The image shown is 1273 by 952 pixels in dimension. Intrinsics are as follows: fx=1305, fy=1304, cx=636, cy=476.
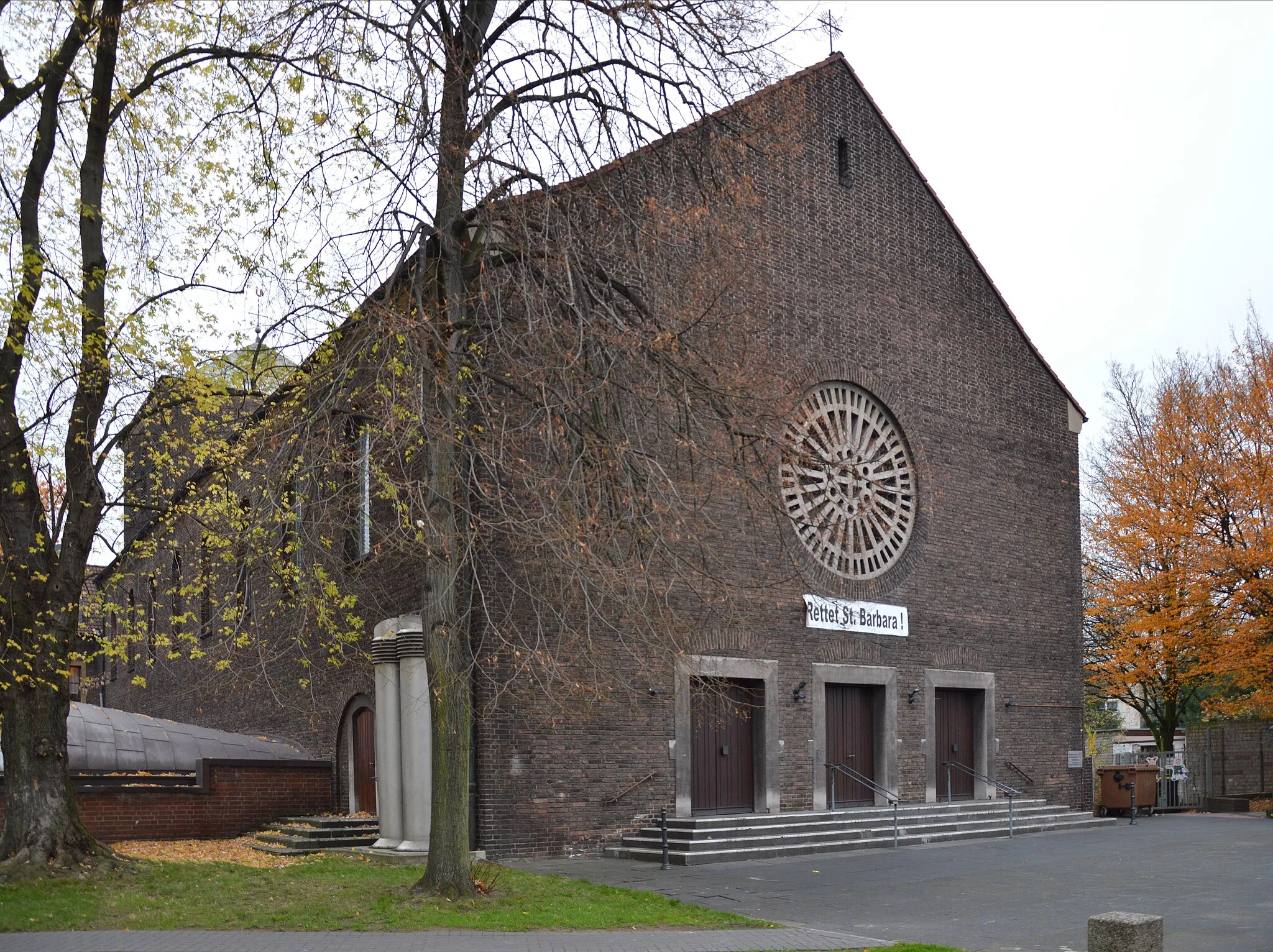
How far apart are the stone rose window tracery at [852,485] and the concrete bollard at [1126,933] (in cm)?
1207

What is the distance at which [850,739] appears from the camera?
21578 millimetres

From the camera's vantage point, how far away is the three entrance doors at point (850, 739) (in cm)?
2120

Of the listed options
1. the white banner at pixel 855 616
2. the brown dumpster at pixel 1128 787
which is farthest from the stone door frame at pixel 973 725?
the brown dumpster at pixel 1128 787

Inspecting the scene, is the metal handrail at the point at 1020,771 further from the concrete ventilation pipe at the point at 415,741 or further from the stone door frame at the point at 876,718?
the concrete ventilation pipe at the point at 415,741

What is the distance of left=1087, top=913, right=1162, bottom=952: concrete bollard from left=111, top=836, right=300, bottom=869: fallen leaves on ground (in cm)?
970

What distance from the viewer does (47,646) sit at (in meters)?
13.5

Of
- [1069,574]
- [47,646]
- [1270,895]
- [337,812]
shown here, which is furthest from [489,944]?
[1069,574]

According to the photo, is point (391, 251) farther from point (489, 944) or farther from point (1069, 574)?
point (1069, 574)

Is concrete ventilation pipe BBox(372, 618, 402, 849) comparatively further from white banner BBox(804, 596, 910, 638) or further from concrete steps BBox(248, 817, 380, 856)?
white banner BBox(804, 596, 910, 638)

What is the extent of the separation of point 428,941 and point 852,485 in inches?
527

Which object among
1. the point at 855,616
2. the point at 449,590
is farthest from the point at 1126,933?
the point at 855,616

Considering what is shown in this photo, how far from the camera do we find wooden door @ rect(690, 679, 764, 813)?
1938 cm

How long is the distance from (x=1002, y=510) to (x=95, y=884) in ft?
57.6

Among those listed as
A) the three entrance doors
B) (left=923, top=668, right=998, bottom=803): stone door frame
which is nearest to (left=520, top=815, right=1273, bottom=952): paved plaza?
the three entrance doors
